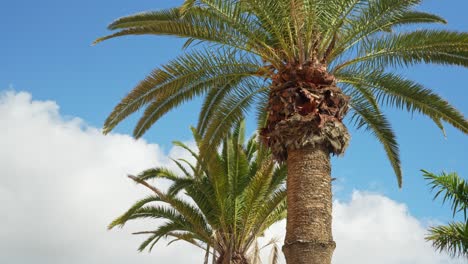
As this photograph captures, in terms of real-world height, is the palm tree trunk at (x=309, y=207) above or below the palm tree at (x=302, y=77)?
below

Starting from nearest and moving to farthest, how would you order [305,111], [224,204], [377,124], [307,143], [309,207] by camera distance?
1. [309,207]
2. [307,143]
3. [305,111]
4. [377,124]
5. [224,204]

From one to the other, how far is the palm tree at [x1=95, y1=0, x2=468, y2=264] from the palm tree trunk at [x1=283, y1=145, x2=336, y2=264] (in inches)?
0.6

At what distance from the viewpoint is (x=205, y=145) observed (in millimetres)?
12961

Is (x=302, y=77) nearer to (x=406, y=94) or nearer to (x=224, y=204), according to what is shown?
(x=406, y=94)

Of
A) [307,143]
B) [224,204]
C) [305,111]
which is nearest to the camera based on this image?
[307,143]

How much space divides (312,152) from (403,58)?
10.2ft

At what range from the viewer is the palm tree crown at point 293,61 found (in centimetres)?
1024

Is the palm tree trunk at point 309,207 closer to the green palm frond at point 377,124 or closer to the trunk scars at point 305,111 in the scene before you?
the trunk scars at point 305,111

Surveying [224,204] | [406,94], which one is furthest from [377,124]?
[224,204]

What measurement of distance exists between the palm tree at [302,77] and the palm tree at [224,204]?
5.01 meters

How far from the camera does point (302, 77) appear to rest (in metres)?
10.3

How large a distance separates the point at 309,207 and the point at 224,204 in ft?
29.3

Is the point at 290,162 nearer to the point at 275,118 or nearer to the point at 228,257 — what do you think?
the point at 275,118

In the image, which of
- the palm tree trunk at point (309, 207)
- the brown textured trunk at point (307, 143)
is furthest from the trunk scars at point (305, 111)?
the palm tree trunk at point (309, 207)
